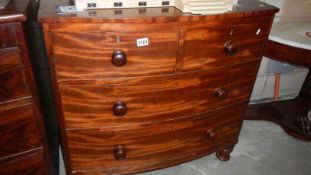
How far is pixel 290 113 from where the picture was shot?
6.95 ft

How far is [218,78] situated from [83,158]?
714 millimetres

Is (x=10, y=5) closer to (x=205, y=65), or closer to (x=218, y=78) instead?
(x=205, y=65)

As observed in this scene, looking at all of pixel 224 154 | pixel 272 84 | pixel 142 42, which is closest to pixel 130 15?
pixel 142 42

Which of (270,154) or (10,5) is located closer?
(10,5)

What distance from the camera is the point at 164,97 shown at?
3.71ft

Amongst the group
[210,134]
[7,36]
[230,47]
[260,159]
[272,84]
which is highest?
[7,36]

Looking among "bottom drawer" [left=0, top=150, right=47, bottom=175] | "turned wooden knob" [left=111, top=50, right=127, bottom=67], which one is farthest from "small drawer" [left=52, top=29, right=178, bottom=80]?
"bottom drawer" [left=0, top=150, right=47, bottom=175]

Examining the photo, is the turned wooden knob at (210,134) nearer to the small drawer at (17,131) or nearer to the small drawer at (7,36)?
the small drawer at (17,131)

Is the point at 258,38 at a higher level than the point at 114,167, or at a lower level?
higher

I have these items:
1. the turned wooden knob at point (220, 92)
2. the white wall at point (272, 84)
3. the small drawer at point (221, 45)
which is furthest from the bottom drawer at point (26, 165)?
the white wall at point (272, 84)

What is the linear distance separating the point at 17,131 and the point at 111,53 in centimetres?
45

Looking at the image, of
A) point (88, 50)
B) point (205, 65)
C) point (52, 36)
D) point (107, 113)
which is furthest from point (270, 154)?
point (52, 36)

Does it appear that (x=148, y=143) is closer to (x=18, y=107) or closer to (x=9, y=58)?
(x=18, y=107)

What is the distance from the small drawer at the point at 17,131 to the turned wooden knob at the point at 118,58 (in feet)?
1.13
